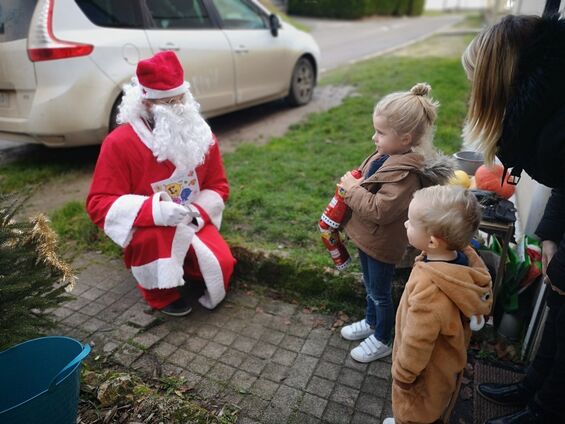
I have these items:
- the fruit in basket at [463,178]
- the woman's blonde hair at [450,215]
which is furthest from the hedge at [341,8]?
the woman's blonde hair at [450,215]

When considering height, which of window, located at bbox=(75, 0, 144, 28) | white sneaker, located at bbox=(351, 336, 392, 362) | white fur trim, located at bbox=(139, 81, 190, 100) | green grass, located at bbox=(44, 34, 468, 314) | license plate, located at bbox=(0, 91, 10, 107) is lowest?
white sneaker, located at bbox=(351, 336, 392, 362)

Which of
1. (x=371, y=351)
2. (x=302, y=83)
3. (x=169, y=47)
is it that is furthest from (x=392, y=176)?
(x=302, y=83)

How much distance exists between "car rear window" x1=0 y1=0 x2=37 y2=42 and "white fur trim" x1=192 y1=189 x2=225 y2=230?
9.20ft

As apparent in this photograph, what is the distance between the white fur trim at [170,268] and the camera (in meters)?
3.03

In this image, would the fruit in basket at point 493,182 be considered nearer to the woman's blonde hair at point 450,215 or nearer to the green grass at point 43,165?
the woman's blonde hair at point 450,215

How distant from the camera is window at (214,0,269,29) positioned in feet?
20.9

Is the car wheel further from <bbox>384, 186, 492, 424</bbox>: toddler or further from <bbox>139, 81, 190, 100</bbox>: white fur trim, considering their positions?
<bbox>384, 186, 492, 424</bbox>: toddler

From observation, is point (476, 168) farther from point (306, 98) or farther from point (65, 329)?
point (306, 98)

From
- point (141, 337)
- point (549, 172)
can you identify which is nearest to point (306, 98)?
point (141, 337)

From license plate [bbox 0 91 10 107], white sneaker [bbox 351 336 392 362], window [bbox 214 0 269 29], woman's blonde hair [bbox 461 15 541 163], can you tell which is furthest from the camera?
window [bbox 214 0 269 29]

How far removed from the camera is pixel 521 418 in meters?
2.19

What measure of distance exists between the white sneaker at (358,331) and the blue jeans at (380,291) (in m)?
0.12

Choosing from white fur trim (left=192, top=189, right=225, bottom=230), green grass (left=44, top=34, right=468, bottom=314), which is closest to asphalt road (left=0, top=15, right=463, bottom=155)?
green grass (left=44, top=34, right=468, bottom=314)

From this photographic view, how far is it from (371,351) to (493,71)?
166 cm
